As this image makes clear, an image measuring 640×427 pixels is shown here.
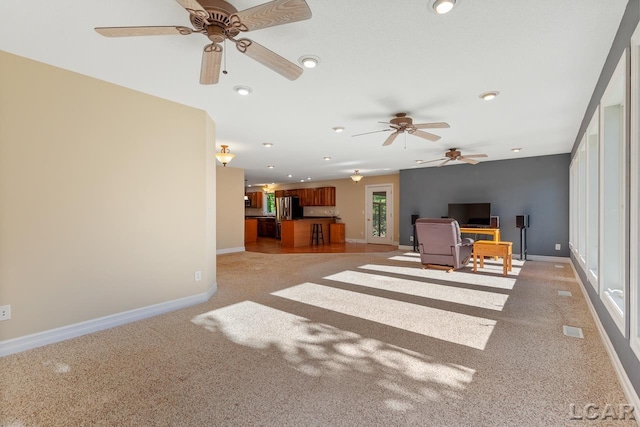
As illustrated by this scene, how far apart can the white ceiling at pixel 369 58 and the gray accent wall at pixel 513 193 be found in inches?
107

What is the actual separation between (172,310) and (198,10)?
3.12 metres

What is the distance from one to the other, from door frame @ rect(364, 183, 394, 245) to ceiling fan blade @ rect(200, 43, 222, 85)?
336 inches

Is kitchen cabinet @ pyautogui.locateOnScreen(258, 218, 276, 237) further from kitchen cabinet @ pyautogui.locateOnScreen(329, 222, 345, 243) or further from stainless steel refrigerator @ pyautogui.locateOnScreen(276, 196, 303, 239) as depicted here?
kitchen cabinet @ pyautogui.locateOnScreen(329, 222, 345, 243)

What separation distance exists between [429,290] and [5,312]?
461 cm

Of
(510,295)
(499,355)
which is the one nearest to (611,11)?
(499,355)

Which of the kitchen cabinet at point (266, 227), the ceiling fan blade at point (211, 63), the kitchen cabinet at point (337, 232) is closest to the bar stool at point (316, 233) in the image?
the kitchen cabinet at point (337, 232)

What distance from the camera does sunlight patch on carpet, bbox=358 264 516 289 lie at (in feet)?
15.6

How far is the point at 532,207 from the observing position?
23.0 feet

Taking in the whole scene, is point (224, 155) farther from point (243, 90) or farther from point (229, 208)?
point (229, 208)

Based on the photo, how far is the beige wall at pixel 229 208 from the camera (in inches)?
329

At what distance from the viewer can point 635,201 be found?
1.75 metres

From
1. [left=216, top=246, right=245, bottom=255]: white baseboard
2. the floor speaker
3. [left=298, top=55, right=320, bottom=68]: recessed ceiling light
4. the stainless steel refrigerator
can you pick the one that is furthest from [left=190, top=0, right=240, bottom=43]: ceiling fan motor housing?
the stainless steel refrigerator

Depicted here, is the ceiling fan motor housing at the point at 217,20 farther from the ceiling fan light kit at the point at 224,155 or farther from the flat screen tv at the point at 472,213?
the flat screen tv at the point at 472,213

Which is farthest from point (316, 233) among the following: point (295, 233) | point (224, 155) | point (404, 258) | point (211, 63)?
point (211, 63)
